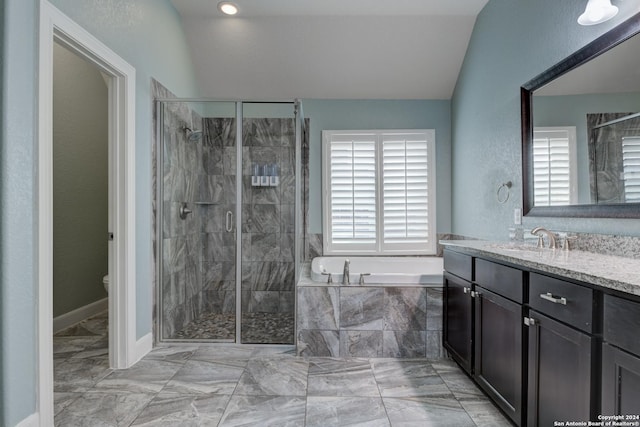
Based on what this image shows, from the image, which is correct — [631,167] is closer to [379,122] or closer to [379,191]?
[379,191]

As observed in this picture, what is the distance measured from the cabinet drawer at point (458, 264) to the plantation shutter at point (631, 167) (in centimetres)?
81

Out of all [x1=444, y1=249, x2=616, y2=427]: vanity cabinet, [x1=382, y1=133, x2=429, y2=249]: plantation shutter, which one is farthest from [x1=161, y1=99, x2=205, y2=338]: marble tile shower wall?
[x1=444, y1=249, x2=616, y2=427]: vanity cabinet

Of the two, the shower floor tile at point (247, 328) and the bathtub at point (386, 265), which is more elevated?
the bathtub at point (386, 265)

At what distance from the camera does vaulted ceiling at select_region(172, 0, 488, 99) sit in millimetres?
3127

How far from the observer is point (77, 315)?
10.7 feet

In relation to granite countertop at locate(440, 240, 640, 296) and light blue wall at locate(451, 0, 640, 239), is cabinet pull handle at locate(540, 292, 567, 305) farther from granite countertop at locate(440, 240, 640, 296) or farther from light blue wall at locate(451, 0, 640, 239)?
light blue wall at locate(451, 0, 640, 239)

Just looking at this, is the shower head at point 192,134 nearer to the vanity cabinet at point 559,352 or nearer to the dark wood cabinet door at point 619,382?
the vanity cabinet at point 559,352

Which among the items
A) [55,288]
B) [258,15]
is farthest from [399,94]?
[55,288]

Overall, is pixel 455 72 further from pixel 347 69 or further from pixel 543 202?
pixel 543 202

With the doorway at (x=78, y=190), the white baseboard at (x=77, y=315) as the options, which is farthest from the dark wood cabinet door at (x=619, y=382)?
the white baseboard at (x=77, y=315)

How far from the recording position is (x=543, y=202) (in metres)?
2.21

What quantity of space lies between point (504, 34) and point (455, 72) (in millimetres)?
926

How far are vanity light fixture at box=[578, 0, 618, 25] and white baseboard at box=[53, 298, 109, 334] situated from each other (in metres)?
4.35

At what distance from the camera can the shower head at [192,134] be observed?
3059 mm
